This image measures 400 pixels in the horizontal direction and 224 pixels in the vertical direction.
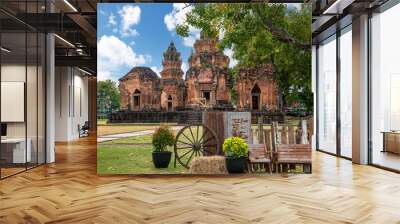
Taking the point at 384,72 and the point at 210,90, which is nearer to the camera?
the point at 210,90

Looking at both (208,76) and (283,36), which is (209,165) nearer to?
(208,76)

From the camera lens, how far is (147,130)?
6.78 meters

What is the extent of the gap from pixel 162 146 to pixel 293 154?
217 cm

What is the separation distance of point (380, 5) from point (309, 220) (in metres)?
5.06

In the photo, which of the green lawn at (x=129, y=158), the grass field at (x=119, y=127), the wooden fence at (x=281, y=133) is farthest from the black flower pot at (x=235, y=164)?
the grass field at (x=119, y=127)

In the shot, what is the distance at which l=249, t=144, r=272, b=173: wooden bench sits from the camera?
22.1 feet

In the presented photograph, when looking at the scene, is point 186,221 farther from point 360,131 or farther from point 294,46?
point 360,131

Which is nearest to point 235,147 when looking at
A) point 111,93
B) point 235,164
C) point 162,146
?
point 235,164

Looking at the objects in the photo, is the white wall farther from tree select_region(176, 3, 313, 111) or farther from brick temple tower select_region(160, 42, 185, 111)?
tree select_region(176, 3, 313, 111)

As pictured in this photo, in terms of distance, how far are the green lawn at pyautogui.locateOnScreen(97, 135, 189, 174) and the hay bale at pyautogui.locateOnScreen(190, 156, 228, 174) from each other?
17cm

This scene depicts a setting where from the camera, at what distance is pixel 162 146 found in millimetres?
6723

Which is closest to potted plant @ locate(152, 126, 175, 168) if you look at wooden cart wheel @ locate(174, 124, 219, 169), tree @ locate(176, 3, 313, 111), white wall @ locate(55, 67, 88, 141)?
wooden cart wheel @ locate(174, 124, 219, 169)

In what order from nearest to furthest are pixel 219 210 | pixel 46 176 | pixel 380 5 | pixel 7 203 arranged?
pixel 219 210, pixel 7 203, pixel 46 176, pixel 380 5

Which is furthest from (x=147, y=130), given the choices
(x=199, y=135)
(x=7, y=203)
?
(x=7, y=203)
